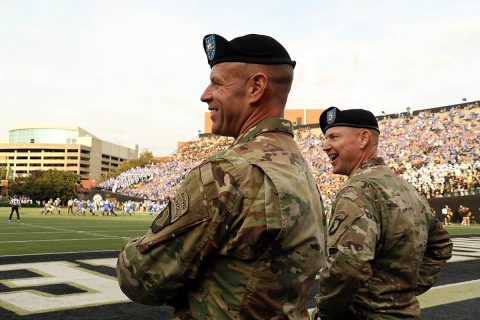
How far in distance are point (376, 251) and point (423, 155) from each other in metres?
33.8

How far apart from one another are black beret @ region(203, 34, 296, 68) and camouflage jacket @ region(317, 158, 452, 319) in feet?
3.15

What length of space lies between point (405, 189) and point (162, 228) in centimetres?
157

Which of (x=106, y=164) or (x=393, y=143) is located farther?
(x=106, y=164)

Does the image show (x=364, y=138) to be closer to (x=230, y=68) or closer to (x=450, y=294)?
(x=230, y=68)

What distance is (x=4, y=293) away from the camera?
210 inches

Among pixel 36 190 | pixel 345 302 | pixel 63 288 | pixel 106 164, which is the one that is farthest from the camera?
pixel 106 164

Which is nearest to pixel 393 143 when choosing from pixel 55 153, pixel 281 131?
pixel 281 131

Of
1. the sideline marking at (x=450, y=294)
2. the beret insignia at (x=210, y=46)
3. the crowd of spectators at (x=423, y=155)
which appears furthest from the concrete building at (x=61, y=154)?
the beret insignia at (x=210, y=46)

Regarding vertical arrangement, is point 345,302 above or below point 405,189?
below

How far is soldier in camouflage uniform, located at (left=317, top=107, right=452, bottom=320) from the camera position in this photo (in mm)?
2047

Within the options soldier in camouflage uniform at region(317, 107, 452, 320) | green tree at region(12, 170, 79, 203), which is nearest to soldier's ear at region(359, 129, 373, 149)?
soldier in camouflage uniform at region(317, 107, 452, 320)

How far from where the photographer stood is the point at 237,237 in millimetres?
1282

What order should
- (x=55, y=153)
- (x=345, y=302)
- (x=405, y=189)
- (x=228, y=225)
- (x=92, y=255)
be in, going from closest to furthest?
(x=228, y=225) < (x=345, y=302) < (x=405, y=189) < (x=92, y=255) < (x=55, y=153)

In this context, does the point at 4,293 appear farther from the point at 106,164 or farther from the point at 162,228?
the point at 106,164
